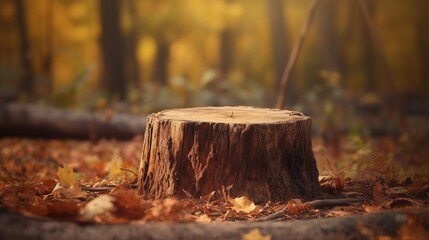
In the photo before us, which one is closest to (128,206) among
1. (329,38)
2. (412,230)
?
(412,230)

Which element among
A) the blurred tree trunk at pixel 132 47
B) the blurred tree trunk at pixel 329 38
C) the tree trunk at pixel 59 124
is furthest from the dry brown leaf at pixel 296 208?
the blurred tree trunk at pixel 132 47

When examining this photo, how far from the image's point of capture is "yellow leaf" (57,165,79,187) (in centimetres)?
375

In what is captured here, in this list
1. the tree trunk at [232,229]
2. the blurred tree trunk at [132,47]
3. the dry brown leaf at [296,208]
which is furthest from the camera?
the blurred tree trunk at [132,47]

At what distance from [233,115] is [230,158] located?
53 centimetres

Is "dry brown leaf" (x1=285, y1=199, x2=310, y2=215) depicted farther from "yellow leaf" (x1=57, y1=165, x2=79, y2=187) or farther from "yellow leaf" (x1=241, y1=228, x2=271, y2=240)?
"yellow leaf" (x1=57, y1=165, x2=79, y2=187)

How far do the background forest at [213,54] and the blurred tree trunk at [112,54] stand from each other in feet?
0.07

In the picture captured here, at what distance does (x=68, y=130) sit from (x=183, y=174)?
15.5 feet

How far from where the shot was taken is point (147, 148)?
12.3ft

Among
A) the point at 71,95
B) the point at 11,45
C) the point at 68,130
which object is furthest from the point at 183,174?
the point at 11,45

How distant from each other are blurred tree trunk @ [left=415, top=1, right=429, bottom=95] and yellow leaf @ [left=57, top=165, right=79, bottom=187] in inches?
817

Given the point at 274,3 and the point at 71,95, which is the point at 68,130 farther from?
the point at 274,3

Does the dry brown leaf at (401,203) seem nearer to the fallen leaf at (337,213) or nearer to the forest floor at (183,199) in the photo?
the forest floor at (183,199)

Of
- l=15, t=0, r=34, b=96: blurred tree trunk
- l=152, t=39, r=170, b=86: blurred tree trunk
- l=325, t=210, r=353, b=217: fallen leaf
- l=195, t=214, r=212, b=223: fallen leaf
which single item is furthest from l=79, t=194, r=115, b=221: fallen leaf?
l=152, t=39, r=170, b=86: blurred tree trunk

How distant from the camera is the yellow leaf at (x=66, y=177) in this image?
375 cm
